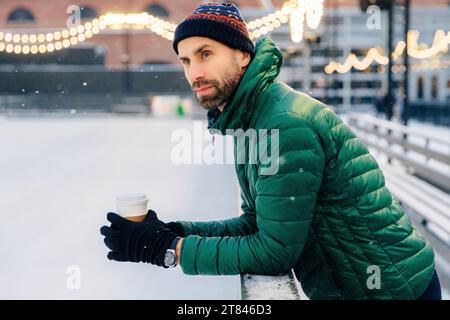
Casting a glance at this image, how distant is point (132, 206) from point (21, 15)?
99.9ft

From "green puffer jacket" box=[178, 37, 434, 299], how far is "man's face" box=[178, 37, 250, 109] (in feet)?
0.15

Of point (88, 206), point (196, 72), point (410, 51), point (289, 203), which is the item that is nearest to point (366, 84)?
point (410, 51)

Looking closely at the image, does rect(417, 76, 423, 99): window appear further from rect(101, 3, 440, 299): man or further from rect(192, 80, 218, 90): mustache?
rect(192, 80, 218, 90): mustache

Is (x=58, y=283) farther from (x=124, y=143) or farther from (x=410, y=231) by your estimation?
(x=124, y=143)

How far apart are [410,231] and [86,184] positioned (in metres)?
5.70

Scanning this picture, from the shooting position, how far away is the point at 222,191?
6.06m

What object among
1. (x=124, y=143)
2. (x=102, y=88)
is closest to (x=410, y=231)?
(x=124, y=143)

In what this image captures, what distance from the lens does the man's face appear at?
131 cm

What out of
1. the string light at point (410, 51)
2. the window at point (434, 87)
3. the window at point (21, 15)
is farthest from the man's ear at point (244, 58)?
the window at point (21, 15)

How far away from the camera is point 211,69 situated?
1.30 m

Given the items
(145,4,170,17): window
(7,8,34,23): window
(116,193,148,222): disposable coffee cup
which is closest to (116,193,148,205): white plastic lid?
(116,193,148,222): disposable coffee cup

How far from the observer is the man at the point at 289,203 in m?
1.19

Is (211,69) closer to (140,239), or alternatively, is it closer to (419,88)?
(140,239)

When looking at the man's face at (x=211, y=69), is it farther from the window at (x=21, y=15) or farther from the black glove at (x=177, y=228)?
the window at (x=21, y=15)
